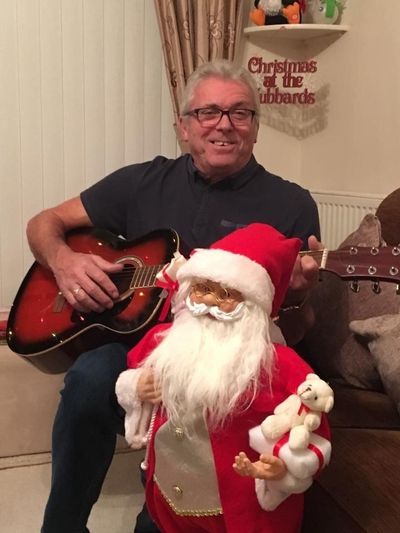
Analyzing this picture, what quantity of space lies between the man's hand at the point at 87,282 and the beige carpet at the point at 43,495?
665 millimetres

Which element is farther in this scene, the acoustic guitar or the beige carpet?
the beige carpet

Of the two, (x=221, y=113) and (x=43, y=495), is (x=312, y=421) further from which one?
(x=43, y=495)

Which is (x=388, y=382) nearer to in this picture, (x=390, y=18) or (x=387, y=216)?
(x=387, y=216)

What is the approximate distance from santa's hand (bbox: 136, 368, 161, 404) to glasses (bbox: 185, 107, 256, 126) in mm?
818

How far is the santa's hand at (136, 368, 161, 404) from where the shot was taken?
1.08 metres

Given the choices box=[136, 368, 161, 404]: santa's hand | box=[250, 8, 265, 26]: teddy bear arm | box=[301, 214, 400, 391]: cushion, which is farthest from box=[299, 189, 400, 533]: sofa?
box=[250, 8, 265, 26]: teddy bear arm

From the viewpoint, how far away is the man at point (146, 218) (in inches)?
54.6

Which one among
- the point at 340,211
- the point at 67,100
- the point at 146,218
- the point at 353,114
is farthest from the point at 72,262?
the point at 353,114

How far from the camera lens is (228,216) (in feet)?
5.39

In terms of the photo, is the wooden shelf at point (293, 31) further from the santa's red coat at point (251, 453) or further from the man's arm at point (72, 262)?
the santa's red coat at point (251, 453)

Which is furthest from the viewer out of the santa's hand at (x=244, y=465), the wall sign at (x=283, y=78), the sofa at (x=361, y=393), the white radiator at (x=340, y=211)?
the wall sign at (x=283, y=78)

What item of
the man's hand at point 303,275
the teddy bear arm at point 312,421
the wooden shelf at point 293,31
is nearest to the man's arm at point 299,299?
the man's hand at point 303,275

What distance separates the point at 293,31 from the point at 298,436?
83.4 inches

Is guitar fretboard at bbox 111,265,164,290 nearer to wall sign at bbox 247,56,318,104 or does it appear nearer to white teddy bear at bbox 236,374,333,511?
white teddy bear at bbox 236,374,333,511
